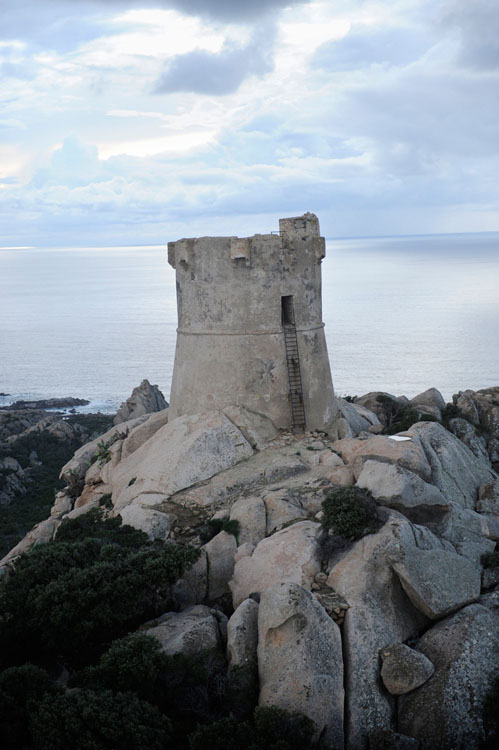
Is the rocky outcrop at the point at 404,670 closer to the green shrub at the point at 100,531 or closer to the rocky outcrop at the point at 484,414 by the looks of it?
the green shrub at the point at 100,531

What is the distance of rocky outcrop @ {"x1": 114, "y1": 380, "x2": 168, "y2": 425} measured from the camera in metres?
56.6

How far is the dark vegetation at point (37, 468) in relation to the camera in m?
41.2

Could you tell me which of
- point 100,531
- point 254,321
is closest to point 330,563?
point 100,531

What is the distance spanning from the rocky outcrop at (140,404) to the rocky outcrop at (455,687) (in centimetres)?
4388

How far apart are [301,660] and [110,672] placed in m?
3.67

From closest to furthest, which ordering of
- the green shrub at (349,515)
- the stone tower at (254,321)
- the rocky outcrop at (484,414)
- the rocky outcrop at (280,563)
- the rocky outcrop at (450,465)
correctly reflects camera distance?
1. the rocky outcrop at (280,563)
2. the green shrub at (349,515)
3. the rocky outcrop at (450,465)
4. the stone tower at (254,321)
5. the rocky outcrop at (484,414)

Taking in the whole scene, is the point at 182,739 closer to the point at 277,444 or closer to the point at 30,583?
the point at 30,583

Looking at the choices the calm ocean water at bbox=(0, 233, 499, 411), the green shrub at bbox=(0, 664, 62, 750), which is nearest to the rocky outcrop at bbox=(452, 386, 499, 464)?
the green shrub at bbox=(0, 664, 62, 750)

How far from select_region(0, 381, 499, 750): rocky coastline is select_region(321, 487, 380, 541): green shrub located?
4cm

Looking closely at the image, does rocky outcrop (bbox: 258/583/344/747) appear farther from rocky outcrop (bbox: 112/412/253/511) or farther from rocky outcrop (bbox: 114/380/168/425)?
rocky outcrop (bbox: 114/380/168/425)

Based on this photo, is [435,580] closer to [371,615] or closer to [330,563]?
[371,615]

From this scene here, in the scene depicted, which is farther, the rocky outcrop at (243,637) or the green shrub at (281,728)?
the rocky outcrop at (243,637)

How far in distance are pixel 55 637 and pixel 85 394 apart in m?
74.2

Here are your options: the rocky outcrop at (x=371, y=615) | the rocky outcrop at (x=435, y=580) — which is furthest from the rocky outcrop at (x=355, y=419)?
the rocky outcrop at (x=435, y=580)
